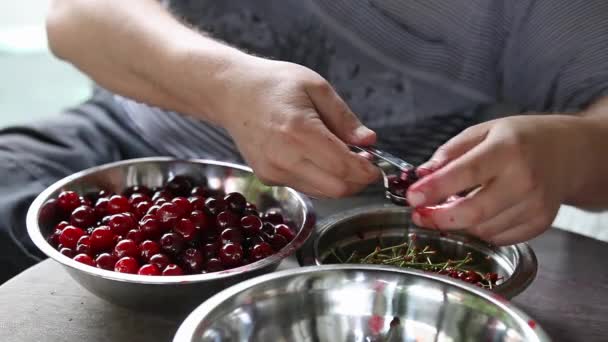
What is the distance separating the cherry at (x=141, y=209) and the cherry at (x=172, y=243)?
0.09 meters

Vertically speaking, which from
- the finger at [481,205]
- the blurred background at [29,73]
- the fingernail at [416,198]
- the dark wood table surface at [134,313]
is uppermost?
the fingernail at [416,198]

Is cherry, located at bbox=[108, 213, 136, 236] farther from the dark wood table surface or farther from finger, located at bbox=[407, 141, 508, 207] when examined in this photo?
finger, located at bbox=[407, 141, 508, 207]

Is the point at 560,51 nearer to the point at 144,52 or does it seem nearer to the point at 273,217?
the point at 273,217

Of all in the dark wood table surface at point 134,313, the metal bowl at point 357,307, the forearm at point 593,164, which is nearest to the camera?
the metal bowl at point 357,307

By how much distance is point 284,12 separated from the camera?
3.75 ft

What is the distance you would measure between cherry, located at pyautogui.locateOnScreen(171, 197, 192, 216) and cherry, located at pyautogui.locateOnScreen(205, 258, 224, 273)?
9 cm

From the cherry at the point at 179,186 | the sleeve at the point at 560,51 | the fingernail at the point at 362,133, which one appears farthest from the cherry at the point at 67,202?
the sleeve at the point at 560,51

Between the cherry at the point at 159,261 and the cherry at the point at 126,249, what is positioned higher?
the cherry at the point at 159,261

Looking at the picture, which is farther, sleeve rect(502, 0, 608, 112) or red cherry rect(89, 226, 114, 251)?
sleeve rect(502, 0, 608, 112)

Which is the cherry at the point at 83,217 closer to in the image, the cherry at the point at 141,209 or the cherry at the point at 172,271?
the cherry at the point at 141,209

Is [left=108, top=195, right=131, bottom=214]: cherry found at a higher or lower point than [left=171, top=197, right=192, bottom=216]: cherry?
lower

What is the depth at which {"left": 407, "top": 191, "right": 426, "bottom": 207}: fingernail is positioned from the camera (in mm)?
724

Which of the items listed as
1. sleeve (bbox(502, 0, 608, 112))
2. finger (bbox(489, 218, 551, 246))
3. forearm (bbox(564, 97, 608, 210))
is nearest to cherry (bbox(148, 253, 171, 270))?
finger (bbox(489, 218, 551, 246))

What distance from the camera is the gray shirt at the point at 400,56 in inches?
42.6
